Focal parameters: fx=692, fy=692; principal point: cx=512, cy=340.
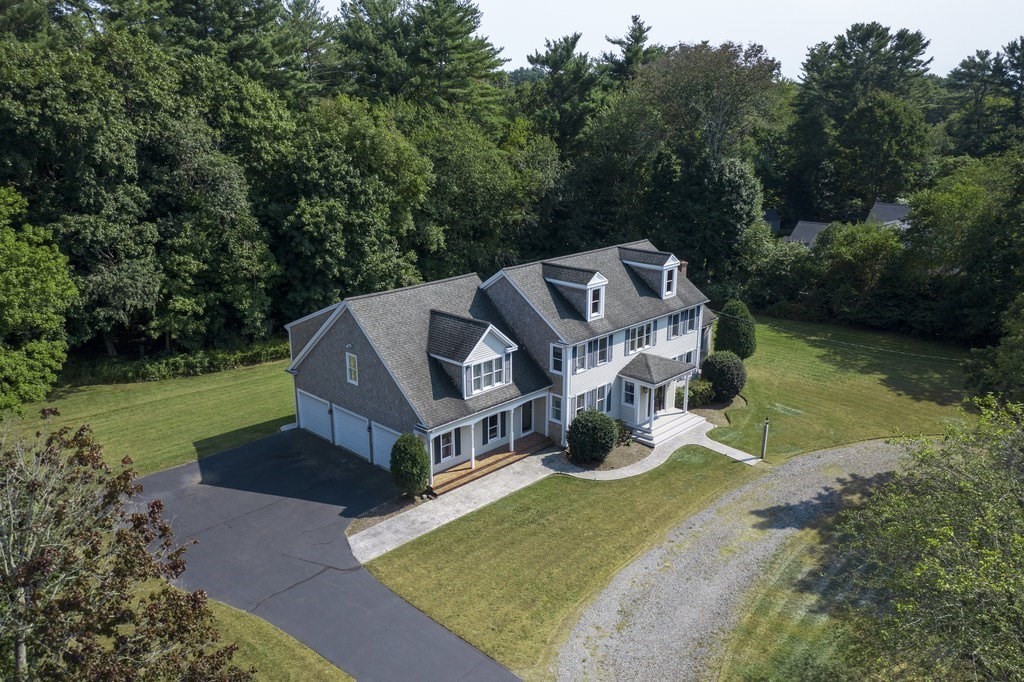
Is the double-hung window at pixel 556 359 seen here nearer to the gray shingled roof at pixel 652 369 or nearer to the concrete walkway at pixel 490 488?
the concrete walkway at pixel 490 488

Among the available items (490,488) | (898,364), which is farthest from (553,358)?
(898,364)

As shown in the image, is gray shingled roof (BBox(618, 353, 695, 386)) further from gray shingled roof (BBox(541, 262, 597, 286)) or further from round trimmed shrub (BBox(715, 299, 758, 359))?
round trimmed shrub (BBox(715, 299, 758, 359))

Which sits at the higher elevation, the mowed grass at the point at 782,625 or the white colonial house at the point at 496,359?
the white colonial house at the point at 496,359

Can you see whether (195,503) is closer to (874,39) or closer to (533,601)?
(533,601)

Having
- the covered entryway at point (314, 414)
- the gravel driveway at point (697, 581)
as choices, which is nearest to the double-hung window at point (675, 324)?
the gravel driveway at point (697, 581)

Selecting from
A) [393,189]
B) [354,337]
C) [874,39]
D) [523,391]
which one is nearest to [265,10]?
[393,189]

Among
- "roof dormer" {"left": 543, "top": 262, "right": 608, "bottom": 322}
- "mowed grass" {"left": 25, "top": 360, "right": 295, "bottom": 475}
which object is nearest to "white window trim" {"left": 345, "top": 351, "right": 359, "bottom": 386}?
"mowed grass" {"left": 25, "top": 360, "right": 295, "bottom": 475}

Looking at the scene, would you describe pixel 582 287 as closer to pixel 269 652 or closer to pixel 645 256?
pixel 645 256
